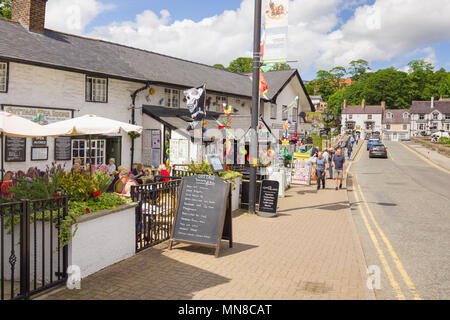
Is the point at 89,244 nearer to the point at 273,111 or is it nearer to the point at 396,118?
the point at 273,111

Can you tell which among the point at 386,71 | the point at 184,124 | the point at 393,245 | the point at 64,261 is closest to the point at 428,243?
the point at 393,245

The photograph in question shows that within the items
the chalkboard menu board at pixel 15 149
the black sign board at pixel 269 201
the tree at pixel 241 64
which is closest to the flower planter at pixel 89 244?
the black sign board at pixel 269 201

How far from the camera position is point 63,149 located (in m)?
14.1

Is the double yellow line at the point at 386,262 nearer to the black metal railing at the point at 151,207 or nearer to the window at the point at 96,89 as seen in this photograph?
the black metal railing at the point at 151,207

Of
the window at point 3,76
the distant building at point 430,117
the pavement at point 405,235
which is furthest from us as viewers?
the distant building at point 430,117

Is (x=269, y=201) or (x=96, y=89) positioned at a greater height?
(x=96, y=89)

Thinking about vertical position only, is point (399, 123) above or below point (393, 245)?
above

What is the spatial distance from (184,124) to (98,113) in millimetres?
4301

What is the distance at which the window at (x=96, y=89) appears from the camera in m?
15.1

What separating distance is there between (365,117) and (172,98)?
3367 inches

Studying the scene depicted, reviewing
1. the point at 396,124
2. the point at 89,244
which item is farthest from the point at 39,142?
the point at 396,124

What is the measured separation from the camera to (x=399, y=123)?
305 feet

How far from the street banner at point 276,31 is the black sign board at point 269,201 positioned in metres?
3.65
